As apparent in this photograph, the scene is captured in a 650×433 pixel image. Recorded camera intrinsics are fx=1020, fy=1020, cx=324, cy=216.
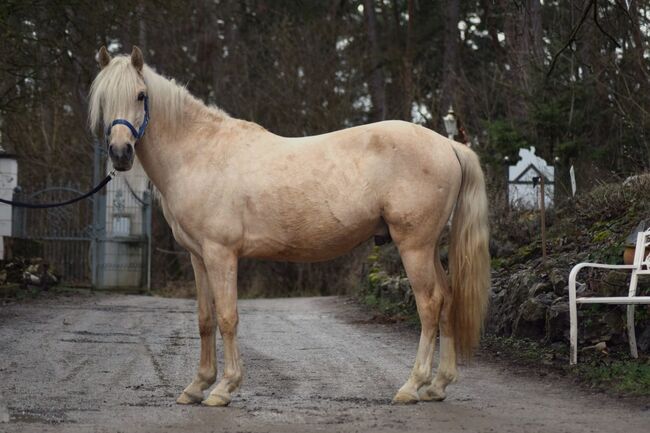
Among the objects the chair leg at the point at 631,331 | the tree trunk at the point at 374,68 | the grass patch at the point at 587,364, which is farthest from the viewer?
the tree trunk at the point at 374,68

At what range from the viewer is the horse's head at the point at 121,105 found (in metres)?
6.58

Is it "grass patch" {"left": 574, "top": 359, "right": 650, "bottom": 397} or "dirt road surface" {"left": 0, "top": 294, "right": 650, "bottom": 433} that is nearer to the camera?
"dirt road surface" {"left": 0, "top": 294, "right": 650, "bottom": 433}

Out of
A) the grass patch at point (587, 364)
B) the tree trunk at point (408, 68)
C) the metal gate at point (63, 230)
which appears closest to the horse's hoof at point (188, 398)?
the grass patch at point (587, 364)

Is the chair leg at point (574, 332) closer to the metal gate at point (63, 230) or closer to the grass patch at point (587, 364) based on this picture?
the grass patch at point (587, 364)

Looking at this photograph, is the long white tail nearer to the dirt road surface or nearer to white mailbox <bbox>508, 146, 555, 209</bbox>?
the dirt road surface

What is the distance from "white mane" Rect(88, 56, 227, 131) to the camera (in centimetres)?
670

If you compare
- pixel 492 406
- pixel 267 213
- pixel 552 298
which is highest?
pixel 267 213

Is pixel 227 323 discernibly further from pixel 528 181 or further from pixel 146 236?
pixel 146 236

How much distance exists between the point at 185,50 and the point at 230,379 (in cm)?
2503

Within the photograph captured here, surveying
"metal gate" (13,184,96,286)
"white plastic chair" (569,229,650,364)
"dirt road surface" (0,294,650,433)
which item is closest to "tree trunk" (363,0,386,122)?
"metal gate" (13,184,96,286)

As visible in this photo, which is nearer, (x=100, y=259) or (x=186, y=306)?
(x=186, y=306)

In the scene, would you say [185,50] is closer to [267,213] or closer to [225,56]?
[225,56]

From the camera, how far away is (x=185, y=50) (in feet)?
100

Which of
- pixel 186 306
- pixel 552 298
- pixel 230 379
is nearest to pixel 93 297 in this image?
pixel 186 306
